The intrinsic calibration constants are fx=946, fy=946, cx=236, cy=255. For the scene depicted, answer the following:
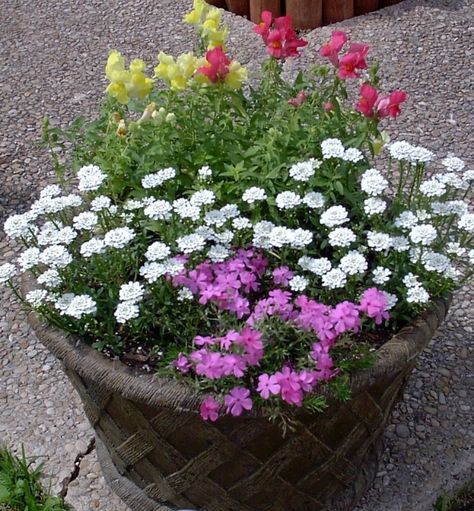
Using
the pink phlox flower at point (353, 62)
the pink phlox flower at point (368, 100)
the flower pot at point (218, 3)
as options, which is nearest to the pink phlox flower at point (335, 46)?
the pink phlox flower at point (353, 62)

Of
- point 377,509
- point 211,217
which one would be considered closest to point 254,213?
point 211,217

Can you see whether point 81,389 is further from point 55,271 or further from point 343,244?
point 343,244

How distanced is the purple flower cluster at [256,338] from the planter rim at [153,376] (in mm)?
49

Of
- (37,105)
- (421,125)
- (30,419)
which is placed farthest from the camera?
(37,105)

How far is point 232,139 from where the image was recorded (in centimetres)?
225

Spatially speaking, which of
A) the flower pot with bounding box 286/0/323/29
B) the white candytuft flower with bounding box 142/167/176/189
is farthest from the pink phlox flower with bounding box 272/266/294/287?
the flower pot with bounding box 286/0/323/29

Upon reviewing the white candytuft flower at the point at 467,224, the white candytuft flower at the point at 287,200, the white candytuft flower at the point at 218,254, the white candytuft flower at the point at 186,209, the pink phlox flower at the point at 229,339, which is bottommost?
the white candytuft flower at the point at 467,224

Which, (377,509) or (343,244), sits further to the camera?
(377,509)

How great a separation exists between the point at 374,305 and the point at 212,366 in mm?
351

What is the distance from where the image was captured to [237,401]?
1795 millimetres

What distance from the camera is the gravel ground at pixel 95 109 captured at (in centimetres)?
246

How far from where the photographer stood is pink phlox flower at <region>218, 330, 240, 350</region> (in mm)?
1769

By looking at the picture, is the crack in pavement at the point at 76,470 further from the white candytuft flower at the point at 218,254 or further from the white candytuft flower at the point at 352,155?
the white candytuft flower at the point at 352,155

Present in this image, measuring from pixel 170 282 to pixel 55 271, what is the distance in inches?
9.9
